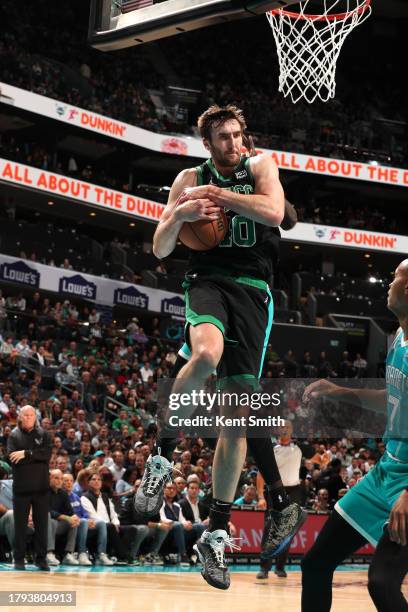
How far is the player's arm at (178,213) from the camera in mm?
5316

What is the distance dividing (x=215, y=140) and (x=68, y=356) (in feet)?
59.5

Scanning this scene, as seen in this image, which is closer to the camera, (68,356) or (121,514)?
(121,514)

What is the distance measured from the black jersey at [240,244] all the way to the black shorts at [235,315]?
0.08m

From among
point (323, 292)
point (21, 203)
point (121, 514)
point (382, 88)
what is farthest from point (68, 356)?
point (382, 88)

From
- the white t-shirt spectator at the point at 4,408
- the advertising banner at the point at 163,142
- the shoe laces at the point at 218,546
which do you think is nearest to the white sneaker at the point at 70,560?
the white t-shirt spectator at the point at 4,408

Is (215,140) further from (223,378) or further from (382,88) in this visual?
(382,88)

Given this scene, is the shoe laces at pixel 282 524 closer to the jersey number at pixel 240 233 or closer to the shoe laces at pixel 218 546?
the shoe laces at pixel 218 546

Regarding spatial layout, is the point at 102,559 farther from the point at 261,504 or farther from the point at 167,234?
the point at 167,234

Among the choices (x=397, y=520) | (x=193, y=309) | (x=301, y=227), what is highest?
(x=301, y=227)

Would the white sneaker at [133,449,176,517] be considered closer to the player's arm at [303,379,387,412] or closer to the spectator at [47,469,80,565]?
the player's arm at [303,379,387,412]

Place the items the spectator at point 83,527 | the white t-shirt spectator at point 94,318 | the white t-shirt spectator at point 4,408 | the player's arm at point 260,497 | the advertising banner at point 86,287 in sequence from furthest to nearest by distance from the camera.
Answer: the advertising banner at point 86,287
the white t-shirt spectator at point 94,318
the white t-shirt spectator at point 4,408
the player's arm at point 260,497
the spectator at point 83,527

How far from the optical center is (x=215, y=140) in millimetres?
5719

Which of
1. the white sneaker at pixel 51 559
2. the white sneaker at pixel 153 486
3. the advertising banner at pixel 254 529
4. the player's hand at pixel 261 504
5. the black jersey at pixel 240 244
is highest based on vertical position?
the black jersey at pixel 240 244

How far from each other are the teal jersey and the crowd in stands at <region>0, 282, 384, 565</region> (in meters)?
5.66
